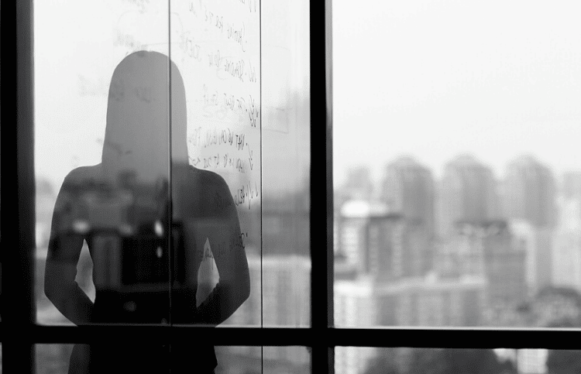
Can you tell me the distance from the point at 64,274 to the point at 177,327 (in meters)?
0.22

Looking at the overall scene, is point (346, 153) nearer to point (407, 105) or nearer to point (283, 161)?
point (283, 161)

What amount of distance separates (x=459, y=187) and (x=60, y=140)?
20.8 ft

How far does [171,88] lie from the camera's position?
1090 mm

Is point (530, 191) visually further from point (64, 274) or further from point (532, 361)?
point (64, 274)

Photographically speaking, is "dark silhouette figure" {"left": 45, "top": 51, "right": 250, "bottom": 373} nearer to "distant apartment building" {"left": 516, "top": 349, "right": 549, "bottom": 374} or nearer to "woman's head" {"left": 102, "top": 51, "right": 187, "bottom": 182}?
"woman's head" {"left": 102, "top": 51, "right": 187, "bottom": 182}

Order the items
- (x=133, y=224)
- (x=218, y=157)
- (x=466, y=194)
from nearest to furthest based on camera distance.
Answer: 1. (x=133, y=224)
2. (x=218, y=157)
3. (x=466, y=194)

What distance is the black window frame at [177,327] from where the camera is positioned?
115 centimetres

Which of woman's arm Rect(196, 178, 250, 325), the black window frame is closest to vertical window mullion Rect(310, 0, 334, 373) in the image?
the black window frame

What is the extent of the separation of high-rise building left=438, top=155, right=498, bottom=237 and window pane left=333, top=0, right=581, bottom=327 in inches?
0.7

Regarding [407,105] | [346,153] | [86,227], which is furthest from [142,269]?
[407,105]

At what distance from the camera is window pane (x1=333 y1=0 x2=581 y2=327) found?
2041 mm

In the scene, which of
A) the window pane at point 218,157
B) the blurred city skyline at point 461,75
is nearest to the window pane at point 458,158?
the blurred city skyline at point 461,75

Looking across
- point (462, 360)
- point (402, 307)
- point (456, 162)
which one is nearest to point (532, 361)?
point (462, 360)

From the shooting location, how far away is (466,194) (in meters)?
7.00
